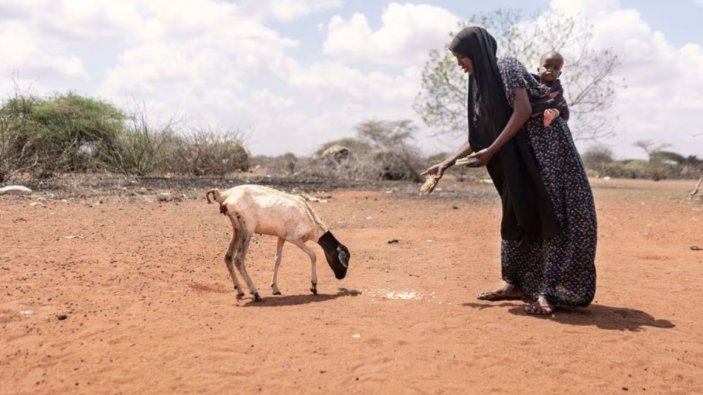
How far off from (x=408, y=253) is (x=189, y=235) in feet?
9.99

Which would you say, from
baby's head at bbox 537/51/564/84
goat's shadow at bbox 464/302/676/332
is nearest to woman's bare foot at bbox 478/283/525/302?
goat's shadow at bbox 464/302/676/332

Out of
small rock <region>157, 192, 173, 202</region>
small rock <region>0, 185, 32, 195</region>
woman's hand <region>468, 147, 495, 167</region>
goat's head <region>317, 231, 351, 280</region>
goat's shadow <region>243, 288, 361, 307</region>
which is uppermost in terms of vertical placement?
woman's hand <region>468, 147, 495, 167</region>

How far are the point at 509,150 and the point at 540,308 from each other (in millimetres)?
1195

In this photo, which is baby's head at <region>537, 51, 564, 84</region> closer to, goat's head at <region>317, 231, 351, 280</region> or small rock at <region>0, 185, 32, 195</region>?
goat's head at <region>317, 231, 351, 280</region>

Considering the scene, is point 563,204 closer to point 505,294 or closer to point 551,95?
point 551,95

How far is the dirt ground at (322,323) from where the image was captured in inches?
138

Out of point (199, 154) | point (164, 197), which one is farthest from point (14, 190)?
point (199, 154)

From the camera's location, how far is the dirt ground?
3.51 metres

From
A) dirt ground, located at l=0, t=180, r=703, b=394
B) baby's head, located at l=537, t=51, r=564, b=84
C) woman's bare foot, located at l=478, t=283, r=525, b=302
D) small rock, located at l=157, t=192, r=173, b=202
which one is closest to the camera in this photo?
dirt ground, located at l=0, t=180, r=703, b=394

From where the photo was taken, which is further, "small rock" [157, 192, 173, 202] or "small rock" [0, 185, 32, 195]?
"small rock" [157, 192, 173, 202]

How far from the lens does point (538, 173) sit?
4.60 meters

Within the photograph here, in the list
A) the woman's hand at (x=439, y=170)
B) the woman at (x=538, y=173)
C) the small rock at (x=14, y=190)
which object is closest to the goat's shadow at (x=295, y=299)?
the woman's hand at (x=439, y=170)

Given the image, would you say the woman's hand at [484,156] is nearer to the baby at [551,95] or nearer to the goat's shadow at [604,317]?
the baby at [551,95]

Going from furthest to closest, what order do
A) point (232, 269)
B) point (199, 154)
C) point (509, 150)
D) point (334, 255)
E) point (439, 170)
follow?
point (199, 154) → point (334, 255) → point (232, 269) → point (439, 170) → point (509, 150)
